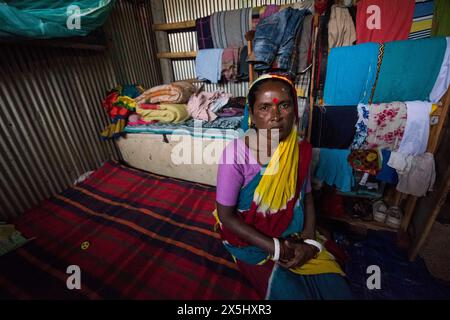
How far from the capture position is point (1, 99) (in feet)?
6.52

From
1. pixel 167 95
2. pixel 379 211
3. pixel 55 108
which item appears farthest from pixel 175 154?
pixel 379 211

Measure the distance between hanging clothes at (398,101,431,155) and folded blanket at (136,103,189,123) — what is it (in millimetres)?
2550

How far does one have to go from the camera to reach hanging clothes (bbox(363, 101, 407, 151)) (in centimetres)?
198

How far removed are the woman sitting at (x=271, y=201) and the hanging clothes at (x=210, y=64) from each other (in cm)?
191

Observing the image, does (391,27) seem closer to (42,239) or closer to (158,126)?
(158,126)

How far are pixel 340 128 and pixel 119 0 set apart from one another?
3513 mm

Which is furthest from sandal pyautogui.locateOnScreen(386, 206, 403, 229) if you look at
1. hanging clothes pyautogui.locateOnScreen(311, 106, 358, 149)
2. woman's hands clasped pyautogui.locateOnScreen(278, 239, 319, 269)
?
woman's hands clasped pyautogui.locateOnScreen(278, 239, 319, 269)

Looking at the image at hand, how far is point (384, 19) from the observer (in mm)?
1956

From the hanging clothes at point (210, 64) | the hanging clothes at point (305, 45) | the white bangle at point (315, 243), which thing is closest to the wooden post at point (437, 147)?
the hanging clothes at point (305, 45)

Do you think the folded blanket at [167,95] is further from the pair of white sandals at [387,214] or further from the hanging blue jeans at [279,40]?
the pair of white sandals at [387,214]

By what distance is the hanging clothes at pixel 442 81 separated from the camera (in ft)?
5.79

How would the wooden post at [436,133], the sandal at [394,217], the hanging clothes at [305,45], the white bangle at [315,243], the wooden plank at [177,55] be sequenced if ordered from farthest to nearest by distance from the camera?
the wooden plank at [177,55] < the sandal at [394,217] < the hanging clothes at [305,45] < the wooden post at [436,133] < the white bangle at [315,243]

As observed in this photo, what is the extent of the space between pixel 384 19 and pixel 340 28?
38 cm

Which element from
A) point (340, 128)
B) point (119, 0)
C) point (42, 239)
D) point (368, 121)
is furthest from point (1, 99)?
point (368, 121)
